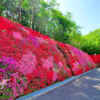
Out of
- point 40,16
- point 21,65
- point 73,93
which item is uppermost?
point 40,16

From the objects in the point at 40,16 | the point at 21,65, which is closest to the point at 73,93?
the point at 21,65

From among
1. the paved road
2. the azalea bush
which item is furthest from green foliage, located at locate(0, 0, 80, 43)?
the paved road

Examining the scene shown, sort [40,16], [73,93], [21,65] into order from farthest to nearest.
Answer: [40,16] < [73,93] < [21,65]

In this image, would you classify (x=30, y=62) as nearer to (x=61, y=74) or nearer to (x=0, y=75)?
(x=0, y=75)

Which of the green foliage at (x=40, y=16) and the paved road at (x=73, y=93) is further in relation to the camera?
the green foliage at (x=40, y=16)

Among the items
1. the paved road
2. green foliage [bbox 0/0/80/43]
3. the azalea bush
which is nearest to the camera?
the azalea bush

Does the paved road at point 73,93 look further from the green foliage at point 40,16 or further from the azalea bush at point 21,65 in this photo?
the green foliage at point 40,16

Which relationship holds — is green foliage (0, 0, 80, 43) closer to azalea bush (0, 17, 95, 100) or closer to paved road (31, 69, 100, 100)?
azalea bush (0, 17, 95, 100)

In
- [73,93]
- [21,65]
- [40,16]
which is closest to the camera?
[21,65]

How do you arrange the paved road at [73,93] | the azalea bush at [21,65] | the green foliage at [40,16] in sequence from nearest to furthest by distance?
the azalea bush at [21,65] < the paved road at [73,93] < the green foliage at [40,16]

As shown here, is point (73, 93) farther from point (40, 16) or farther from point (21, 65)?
point (40, 16)

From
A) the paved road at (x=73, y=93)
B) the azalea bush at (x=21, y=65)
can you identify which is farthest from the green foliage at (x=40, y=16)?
the paved road at (x=73, y=93)

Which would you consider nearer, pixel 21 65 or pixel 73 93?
pixel 21 65

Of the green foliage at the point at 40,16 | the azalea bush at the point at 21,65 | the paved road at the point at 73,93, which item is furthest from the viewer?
the green foliage at the point at 40,16
